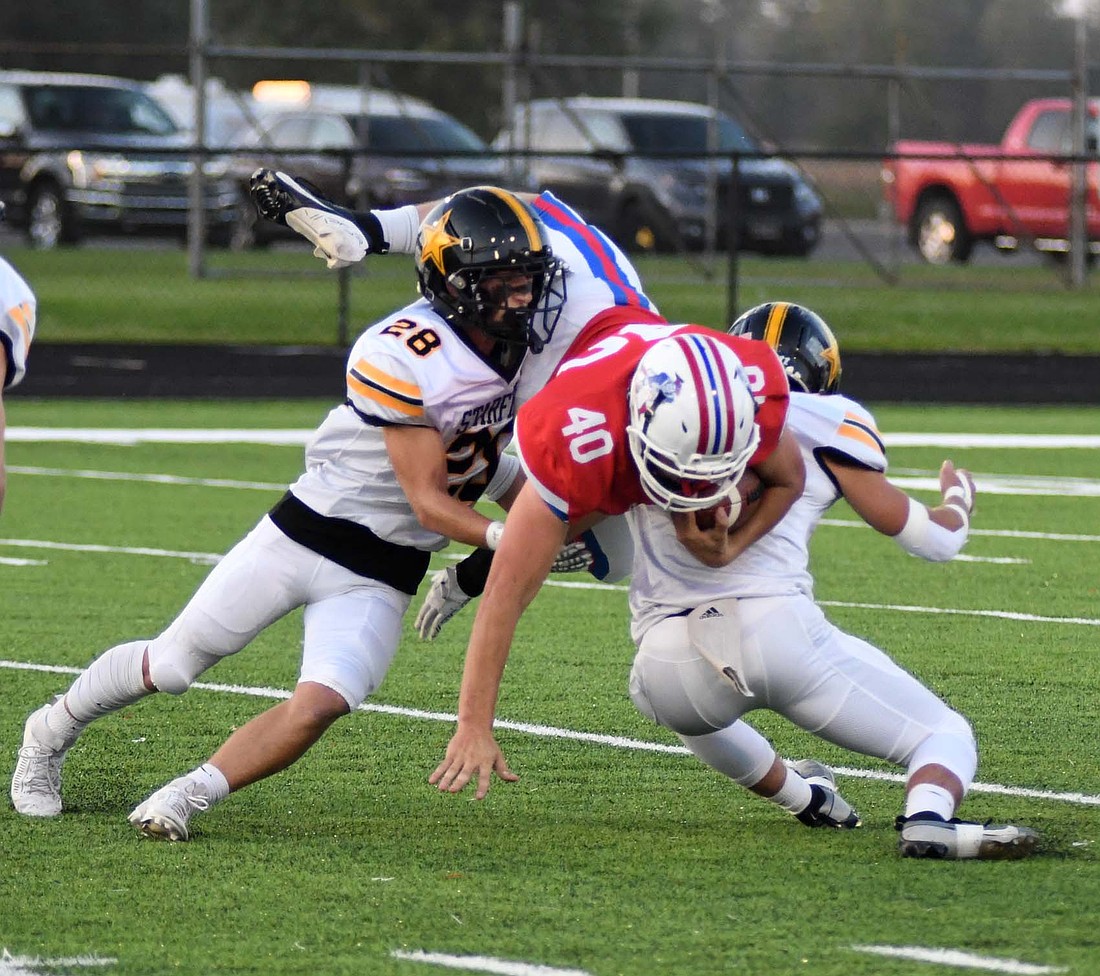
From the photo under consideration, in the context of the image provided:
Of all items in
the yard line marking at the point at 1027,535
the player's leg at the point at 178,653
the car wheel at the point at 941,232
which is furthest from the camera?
the car wheel at the point at 941,232

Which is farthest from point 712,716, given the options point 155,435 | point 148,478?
point 155,435

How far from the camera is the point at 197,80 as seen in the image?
19234 mm

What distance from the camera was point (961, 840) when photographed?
441 centimetres

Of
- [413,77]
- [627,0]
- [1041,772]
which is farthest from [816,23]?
[1041,772]

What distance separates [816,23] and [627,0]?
2797 centimetres

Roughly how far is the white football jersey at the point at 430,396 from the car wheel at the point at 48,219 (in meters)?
18.8

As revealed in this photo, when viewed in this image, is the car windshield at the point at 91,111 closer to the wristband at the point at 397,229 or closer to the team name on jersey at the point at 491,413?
the wristband at the point at 397,229

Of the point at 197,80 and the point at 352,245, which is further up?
the point at 352,245

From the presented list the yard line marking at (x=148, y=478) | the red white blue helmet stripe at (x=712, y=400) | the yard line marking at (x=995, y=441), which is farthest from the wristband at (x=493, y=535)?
the yard line marking at (x=995, y=441)

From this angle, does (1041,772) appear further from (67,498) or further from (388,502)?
(67,498)

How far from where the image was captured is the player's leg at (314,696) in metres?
4.64

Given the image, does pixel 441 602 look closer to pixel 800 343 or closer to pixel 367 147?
pixel 800 343

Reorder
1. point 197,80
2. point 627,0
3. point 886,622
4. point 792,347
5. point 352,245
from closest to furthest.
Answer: point 792,347
point 352,245
point 886,622
point 197,80
point 627,0

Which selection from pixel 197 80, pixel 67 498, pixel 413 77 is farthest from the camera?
pixel 413 77
